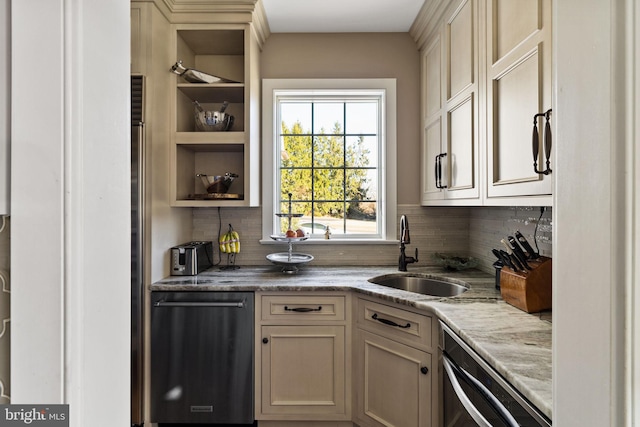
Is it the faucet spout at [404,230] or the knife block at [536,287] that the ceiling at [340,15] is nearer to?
the faucet spout at [404,230]

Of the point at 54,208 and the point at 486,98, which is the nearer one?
the point at 54,208

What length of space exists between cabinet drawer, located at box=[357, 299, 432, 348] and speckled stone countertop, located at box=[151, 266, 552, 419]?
0.07 m

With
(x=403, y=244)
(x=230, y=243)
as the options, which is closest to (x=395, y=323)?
(x=403, y=244)

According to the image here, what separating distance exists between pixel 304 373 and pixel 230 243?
102 cm

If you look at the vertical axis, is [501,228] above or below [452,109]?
below

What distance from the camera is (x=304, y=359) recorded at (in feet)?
6.54

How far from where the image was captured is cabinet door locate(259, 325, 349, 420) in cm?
199

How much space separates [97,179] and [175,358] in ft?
5.76

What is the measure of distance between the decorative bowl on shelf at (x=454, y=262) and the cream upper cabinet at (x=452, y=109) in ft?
1.33

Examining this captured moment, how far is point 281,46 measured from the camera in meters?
2.58

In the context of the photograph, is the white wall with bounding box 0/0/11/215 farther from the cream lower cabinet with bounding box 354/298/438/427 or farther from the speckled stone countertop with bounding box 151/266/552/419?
the cream lower cabinet with bounding box 354/298/438/427

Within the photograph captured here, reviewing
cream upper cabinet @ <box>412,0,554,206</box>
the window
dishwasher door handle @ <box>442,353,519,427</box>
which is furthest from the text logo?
the window

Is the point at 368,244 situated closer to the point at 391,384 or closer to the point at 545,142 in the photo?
the point at 391,384

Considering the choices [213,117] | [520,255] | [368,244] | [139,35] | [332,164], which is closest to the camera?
[520,255]
